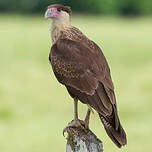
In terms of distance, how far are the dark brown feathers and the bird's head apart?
178mm

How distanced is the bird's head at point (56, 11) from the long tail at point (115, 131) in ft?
4.09

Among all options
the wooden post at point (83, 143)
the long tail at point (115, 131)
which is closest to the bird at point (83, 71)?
the long tail at point (115, 131)

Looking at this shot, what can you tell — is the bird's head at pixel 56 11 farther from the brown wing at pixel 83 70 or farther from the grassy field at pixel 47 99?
the grassy field at pixel 47 99

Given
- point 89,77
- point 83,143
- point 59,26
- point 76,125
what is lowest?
point 83,143

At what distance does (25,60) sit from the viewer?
67.1 feet

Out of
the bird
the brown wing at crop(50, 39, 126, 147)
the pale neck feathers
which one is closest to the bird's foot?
the bird

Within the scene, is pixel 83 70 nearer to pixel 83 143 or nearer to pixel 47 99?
pixel 83 143

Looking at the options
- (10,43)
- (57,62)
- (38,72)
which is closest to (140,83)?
(38,72)

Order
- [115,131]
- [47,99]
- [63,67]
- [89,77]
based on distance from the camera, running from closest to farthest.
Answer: [115,131], [89,77], [63,67], [47,99]

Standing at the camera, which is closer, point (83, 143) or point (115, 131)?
point (83, 143)

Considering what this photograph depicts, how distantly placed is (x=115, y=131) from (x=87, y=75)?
2.00ft

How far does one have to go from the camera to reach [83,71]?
18.2 ft

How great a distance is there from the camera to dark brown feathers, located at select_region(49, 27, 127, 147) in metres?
5.19

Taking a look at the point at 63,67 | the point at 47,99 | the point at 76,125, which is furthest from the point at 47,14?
the point at 47,99
